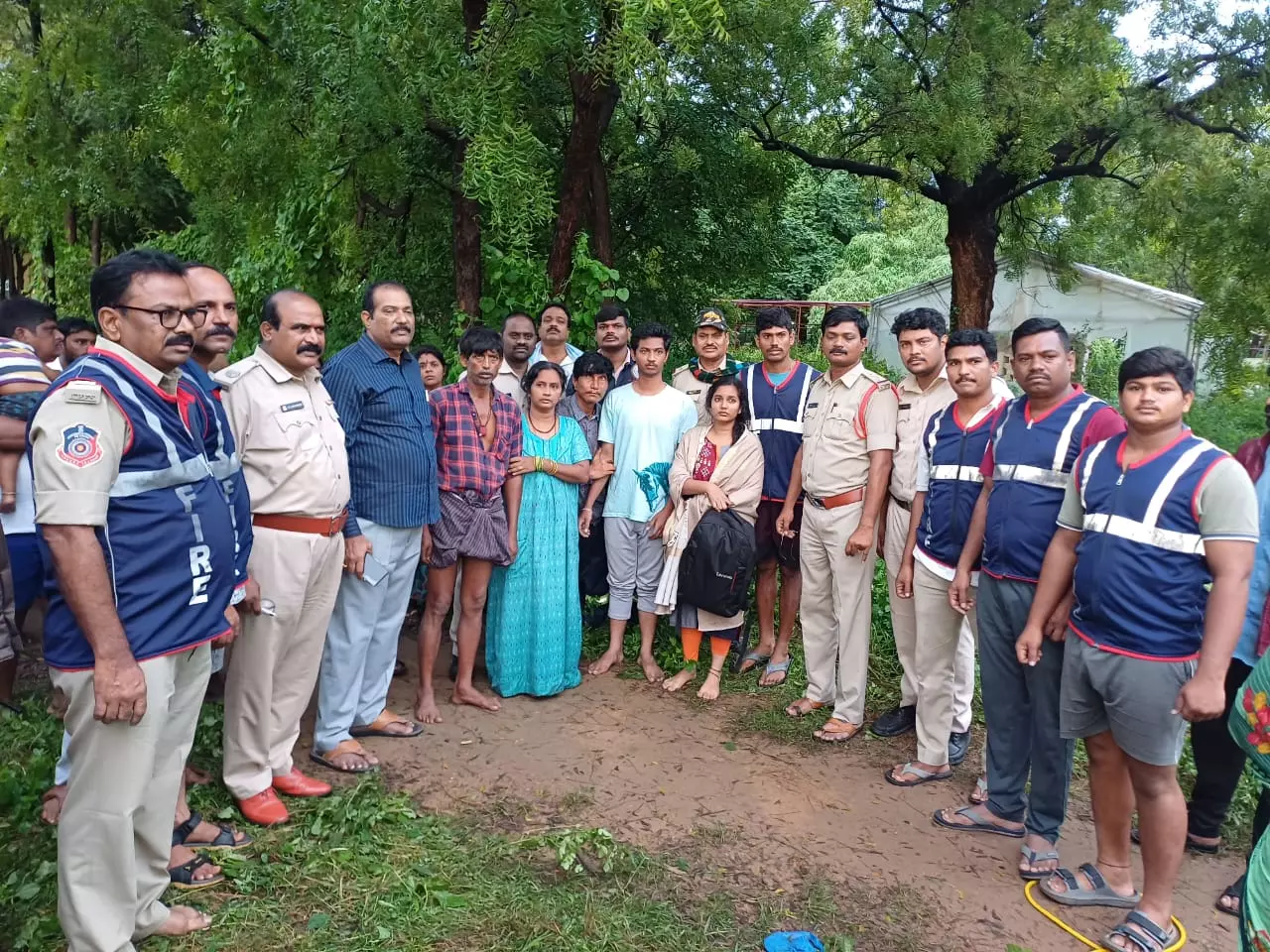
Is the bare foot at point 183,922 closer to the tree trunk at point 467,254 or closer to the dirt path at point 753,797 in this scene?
the dirt path at point 753,797

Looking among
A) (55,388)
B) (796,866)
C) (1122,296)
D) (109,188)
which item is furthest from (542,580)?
(1122,296)

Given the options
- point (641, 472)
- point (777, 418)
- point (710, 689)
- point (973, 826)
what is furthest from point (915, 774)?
point (641, 472)

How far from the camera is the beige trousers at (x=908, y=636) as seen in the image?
14.2 ft

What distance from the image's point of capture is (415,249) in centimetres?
795

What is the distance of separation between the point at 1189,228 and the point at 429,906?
A: 1088cm

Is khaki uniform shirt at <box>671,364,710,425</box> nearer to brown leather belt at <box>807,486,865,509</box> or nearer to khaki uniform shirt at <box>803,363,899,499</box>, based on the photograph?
khaki uniform shirt at <box>803,363,899,499</box>

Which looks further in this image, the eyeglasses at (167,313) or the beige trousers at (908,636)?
the beige trousers at (908,636)

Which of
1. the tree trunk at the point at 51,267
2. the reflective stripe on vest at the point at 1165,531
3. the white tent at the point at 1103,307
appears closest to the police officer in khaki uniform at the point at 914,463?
the reflective stripe on vest at the point at 1165,531

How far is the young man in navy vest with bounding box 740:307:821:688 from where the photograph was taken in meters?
4.95

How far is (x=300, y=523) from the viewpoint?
351 centimetres

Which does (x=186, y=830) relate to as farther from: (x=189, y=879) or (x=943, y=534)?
(x=943, y=534)

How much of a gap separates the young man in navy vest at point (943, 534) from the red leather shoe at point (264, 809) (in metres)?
2.63

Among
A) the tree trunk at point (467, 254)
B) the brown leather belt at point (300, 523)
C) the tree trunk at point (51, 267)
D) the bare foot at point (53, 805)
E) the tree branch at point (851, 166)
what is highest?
the tree branch at point (851, 166)

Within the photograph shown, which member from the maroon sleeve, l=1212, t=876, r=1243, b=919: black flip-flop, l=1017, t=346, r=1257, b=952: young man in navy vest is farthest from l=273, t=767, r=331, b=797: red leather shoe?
l=1212, t=876, r=1243, b=919: black flip-flop
